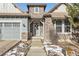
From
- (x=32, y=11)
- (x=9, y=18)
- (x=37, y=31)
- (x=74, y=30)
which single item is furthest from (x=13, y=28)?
(x=74, y=30)

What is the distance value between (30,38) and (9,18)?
2.47 m

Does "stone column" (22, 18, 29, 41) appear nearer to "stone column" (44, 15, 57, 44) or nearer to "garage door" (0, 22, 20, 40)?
"garage door" (0, 22, 20, 40)

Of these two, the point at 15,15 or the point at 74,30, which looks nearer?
the point at 74,30

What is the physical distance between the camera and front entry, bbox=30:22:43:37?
52.6 ft

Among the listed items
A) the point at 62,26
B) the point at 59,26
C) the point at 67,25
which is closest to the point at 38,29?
the point at 59,26

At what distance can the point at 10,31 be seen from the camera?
15930 mm

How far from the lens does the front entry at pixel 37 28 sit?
16.0m

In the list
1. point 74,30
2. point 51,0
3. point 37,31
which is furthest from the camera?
point 37,31

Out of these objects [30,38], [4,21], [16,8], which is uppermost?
[16,8]

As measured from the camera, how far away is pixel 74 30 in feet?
49.0

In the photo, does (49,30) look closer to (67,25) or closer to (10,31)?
(67,25)

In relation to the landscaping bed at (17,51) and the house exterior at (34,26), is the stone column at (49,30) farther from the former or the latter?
the landscaping bed at (17,51)

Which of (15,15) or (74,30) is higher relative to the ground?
(15,15)

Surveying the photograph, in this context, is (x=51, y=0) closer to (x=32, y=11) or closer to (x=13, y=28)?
(x=13, y=28)
